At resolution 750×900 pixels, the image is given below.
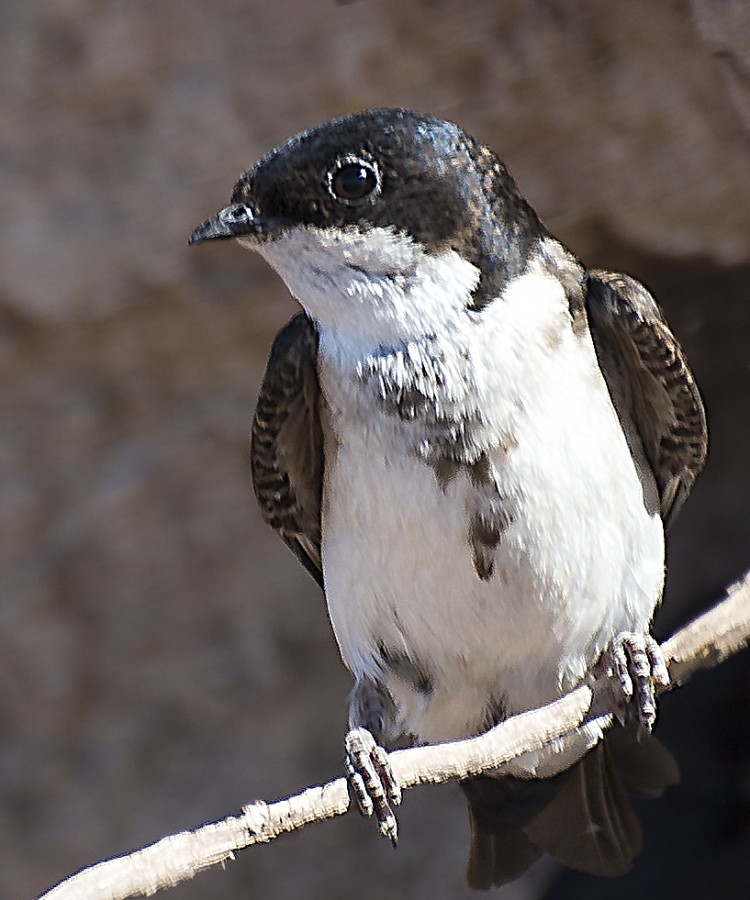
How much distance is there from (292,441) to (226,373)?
0.90m

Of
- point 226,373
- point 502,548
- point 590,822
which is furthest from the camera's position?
point 226,373

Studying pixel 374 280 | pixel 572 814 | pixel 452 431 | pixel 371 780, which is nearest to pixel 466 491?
pixel 452 431

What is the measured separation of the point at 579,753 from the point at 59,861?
1.43m

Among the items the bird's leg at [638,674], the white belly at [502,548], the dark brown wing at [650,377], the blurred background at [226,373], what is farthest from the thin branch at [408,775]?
the blurred background at [226,373]

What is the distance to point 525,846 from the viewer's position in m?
2.48

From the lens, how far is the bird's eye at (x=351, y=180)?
5.82 feet

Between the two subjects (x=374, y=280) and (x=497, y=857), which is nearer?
(x=374, y=280)

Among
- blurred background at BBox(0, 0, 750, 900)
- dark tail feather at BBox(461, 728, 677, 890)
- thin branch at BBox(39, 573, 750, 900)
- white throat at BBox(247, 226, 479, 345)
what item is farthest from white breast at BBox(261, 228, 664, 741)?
blurred background at BBox(0, 0, 750, 900)

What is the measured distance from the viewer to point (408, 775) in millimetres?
1616

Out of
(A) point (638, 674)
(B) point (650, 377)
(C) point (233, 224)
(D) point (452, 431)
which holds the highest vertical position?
(C) point (233, 224)

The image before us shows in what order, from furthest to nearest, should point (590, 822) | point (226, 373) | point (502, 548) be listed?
point (226, 373) < point (590, 822) < point (502, 548)

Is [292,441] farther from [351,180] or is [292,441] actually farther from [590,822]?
[590,822]

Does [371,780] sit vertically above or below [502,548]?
below

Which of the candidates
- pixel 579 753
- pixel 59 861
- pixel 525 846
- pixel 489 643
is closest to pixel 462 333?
pixel 489 643
